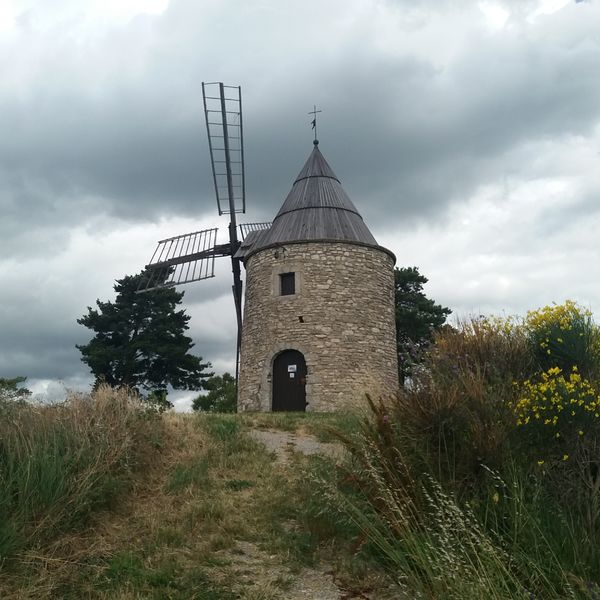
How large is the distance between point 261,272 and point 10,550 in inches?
469

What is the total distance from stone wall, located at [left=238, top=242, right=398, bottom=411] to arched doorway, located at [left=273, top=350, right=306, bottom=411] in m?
0.21

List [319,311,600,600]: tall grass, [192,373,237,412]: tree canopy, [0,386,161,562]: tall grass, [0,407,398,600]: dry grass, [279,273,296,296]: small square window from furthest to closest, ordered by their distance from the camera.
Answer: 1. [192,373,237,412]: tree canopy
2. [279,273,296,296]: small square window
3. [0,386,161,562]: tall grass
4. [0,407,398,600]: dry grass
5. [319,311,600,600]: tall grass

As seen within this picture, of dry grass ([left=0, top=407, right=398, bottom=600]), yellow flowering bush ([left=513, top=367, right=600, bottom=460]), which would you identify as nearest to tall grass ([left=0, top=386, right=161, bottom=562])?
dry grass ([left=0, top=407, right=398, bottom=600])

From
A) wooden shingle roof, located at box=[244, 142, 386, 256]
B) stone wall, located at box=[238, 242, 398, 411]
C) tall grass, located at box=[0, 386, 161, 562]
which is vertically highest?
wooden shingle roof, located at box=[244, 142, 386, 256]

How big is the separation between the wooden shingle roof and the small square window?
36.7 inches

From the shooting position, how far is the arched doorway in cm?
1449

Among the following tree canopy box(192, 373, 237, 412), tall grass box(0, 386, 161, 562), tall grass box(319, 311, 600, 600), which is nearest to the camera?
tall grass box(319, 311, 600, 600)

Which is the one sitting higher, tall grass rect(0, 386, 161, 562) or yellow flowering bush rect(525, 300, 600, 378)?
yellow flowering bush rect(525, 300, 600, 378)

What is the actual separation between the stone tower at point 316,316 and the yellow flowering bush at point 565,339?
777cm

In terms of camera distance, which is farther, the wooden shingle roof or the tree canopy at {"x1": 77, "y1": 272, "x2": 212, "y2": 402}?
the tree canopy at {"x1": 77, "y1": 272, "x2": 212, "y2": 402}

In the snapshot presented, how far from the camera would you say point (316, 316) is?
14.6 meters

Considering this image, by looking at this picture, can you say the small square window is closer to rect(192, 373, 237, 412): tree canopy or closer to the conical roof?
the conical roof

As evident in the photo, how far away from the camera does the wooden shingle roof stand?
15.4 m

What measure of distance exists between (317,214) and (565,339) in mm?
10742
